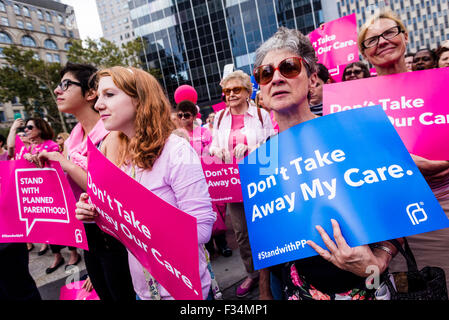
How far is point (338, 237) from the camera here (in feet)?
2.75

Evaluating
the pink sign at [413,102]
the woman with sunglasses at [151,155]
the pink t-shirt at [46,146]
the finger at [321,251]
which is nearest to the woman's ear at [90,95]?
the woman with sunglasses at [151,155]

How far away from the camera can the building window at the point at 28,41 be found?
1758 inches

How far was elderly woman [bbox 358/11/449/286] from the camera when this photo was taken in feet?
4.34

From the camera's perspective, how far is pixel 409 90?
1350mm

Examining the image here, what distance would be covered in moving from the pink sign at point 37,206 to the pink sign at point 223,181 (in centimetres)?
120

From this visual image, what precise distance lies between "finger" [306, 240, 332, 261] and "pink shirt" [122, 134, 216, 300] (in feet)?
1.72

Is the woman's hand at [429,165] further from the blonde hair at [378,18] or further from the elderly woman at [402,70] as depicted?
the blonde hair at [378,18]

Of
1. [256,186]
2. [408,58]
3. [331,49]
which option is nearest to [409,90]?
[256,186]

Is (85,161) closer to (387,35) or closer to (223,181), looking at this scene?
(223,181)

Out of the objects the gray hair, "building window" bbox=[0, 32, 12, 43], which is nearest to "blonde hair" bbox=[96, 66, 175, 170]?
the gray hair

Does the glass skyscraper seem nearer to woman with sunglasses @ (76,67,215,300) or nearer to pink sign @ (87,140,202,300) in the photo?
woman with sunglasses @ (76,67,215,300)

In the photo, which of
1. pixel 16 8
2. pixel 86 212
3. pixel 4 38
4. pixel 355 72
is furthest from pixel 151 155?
pixel 16 8

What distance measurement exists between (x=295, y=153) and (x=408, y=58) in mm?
4579
